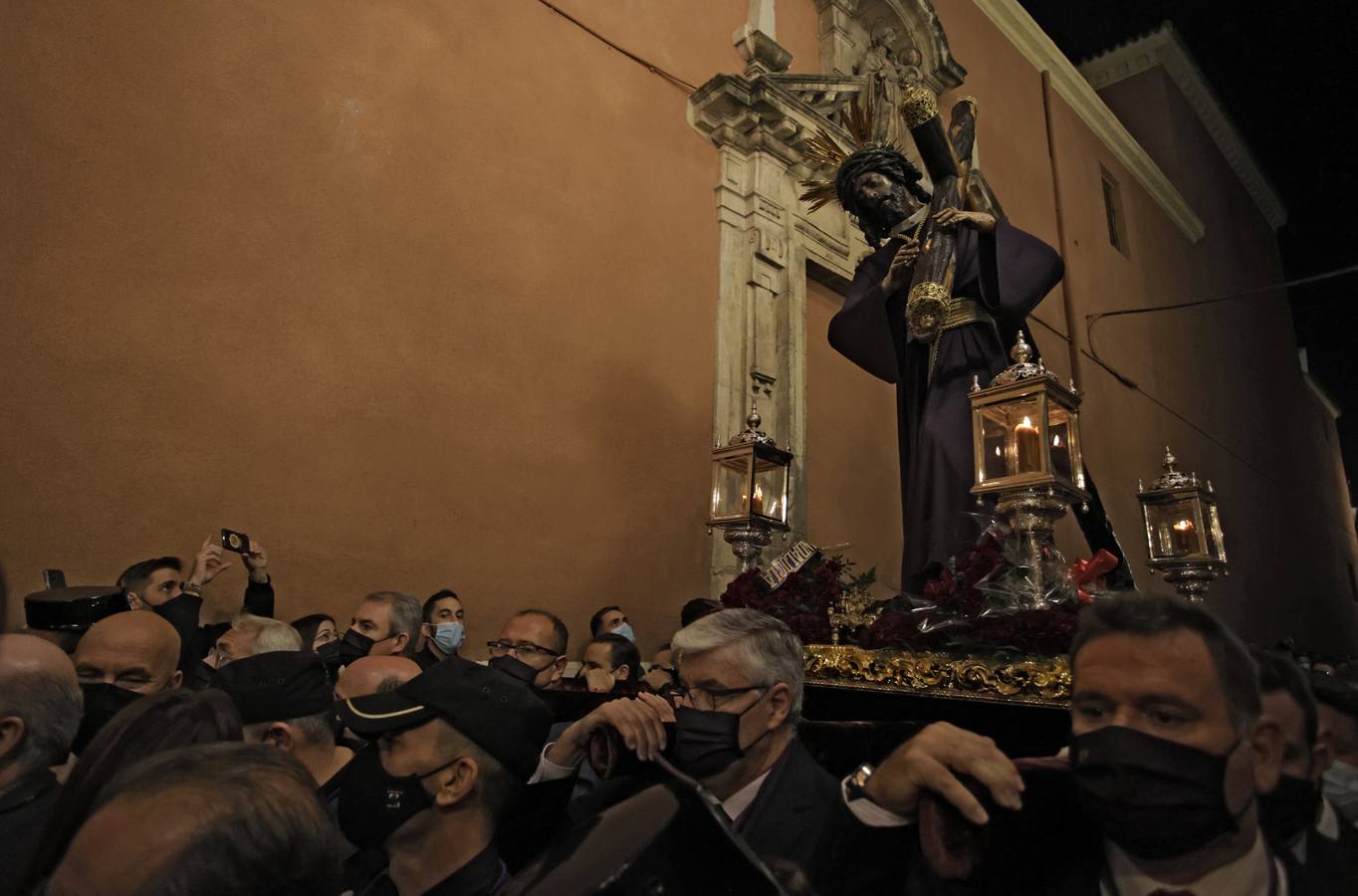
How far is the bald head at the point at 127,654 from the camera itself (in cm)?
227

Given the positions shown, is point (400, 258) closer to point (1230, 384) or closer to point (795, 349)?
point (795, 349)

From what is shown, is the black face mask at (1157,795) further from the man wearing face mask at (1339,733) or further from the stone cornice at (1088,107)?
the stone cornice at (1088,107)

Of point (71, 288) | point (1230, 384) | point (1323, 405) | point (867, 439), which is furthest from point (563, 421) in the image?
point (1323, 405)

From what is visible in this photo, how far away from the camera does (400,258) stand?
4.59m

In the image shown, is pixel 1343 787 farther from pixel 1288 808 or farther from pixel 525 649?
pixel 525 649

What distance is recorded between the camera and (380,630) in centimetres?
351

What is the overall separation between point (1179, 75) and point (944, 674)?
16.6m

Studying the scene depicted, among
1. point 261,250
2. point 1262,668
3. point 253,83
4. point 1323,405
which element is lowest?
point 1262,668

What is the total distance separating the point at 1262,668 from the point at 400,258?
4208mm

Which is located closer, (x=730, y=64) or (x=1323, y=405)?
(x=730, y=64)

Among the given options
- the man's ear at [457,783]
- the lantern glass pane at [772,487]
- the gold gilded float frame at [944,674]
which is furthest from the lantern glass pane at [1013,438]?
the man's ear at [457,783]

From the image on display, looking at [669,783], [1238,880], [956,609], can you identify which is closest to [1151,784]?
[1238,880]

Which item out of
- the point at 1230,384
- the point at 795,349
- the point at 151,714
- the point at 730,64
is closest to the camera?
the point at 151,714

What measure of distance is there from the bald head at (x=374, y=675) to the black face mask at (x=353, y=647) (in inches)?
34.1
